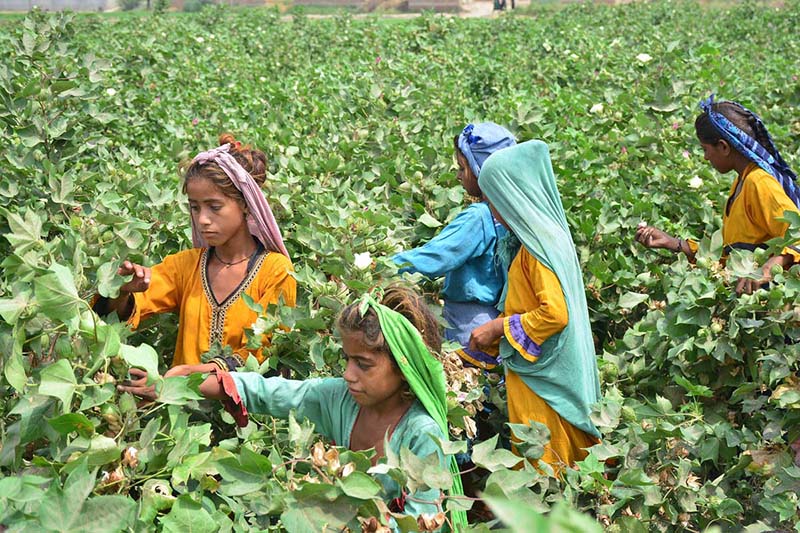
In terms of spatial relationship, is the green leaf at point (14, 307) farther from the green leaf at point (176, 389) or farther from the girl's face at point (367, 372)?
the girl's face at point (367, 372)

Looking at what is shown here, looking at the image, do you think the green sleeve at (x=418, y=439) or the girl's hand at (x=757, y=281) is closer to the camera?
the green sleeve at (x=418, y=439)

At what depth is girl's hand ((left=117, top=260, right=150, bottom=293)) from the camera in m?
2.45

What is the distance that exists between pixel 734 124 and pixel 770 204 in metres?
0.33

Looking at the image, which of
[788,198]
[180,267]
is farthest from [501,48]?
[180,267]

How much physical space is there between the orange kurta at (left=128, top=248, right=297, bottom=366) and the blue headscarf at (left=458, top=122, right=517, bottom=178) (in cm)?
72

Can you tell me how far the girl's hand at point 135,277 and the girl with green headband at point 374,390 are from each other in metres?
0.39

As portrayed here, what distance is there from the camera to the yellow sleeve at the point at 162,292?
2711mm

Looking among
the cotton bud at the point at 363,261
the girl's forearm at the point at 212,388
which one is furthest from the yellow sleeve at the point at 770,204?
the girl's forearm at the point at 212,388

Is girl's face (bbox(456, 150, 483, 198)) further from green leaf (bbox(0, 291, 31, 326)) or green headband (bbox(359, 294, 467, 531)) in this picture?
green leaf (bbox(0, 291, 31, 326))

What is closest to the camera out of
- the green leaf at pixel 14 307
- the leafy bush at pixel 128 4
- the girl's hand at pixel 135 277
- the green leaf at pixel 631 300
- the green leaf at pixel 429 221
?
the green leaf at pixel 14 307

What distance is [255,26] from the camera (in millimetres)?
14602

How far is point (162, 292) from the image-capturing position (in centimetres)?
279

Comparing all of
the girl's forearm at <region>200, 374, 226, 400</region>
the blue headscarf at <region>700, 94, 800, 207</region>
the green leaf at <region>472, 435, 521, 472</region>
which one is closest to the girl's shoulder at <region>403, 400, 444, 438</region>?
the green leaf at <region>472, 435, 521, 472</region>

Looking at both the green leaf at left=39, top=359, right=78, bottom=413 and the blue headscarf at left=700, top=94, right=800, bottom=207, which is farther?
the blue headscarf at left=700, top=94, right=800, bottom=207
